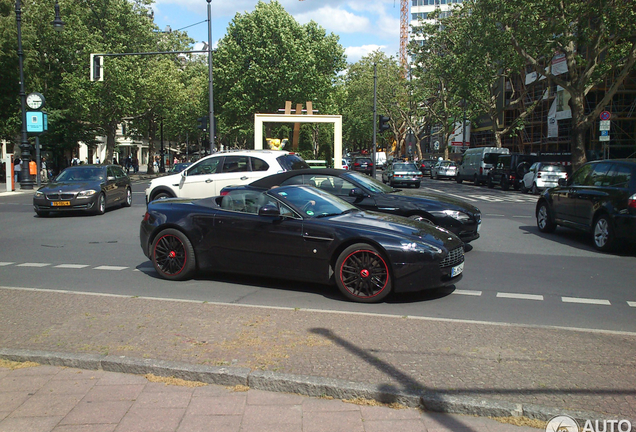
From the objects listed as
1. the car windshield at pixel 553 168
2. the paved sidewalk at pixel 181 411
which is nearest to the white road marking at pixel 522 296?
the paved sidewalk at pixel 181 411

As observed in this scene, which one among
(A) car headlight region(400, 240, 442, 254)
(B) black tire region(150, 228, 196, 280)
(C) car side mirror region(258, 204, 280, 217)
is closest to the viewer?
(A) car headlight region(400, 240, 442, 254)

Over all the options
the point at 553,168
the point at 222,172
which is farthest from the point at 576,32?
the point at 222,172

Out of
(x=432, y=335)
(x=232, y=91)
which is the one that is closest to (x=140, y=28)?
(x=232, y=91)

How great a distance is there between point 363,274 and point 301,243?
34.6 inches

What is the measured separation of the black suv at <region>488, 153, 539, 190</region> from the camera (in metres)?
31.7

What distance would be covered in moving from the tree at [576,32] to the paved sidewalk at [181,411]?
25385 millimetres

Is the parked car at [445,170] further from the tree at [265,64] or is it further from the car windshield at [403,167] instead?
the car windshield at [403,167]

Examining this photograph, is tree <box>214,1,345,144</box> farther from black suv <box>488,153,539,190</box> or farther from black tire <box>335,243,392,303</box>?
black tire <box>335,243,392,303</box>

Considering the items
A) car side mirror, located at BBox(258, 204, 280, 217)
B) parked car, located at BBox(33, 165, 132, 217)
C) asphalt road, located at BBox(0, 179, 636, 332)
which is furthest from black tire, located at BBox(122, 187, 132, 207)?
car side mirror, located at BBox(258, 204, 280, 217)

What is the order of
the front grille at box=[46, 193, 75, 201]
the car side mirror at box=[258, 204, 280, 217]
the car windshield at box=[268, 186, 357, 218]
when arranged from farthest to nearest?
the front grille at box=[46, 193, 75, 201] → the car windshield at box=[268, 186, 357, 218] → the car side mirror at box=[258, 204, 280, 217]

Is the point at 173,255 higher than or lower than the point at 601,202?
lower

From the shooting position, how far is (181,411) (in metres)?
3.93

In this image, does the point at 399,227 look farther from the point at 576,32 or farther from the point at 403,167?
the point at 403,167

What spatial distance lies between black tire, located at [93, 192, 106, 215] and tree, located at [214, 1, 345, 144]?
27013 mm
